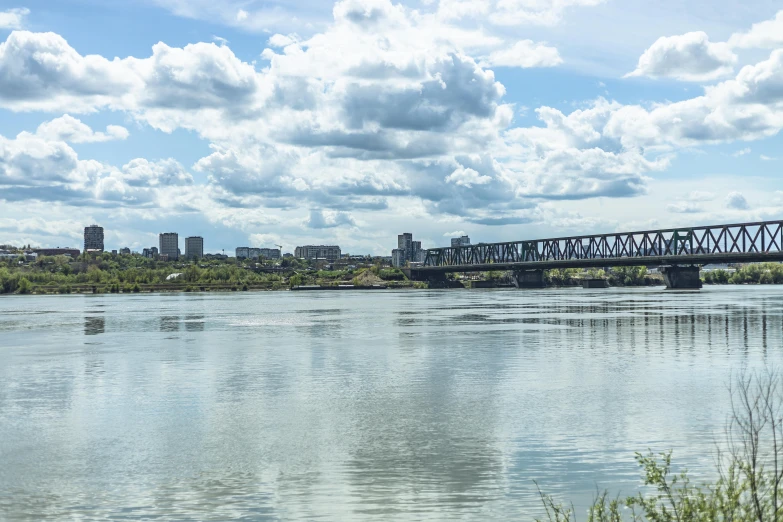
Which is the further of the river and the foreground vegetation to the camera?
the river

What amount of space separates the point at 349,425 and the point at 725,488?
1207 centimetres

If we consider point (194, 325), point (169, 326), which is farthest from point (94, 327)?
point (194, 325)

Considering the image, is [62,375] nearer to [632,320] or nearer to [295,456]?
[295,456]

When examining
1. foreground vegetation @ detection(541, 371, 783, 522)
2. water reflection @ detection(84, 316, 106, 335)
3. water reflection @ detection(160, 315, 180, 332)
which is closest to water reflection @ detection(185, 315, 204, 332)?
water reflection @ detection(160, 315, 180, 332)

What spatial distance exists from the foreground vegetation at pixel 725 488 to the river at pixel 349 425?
0.62 metres

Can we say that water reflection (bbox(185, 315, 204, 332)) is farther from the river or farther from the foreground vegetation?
the foreground vegetation

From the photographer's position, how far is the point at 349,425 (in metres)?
24.2

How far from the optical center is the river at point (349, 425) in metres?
16.4

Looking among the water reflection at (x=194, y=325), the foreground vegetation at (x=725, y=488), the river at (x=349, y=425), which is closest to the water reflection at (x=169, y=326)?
the water reflection at (x=194, y=325)

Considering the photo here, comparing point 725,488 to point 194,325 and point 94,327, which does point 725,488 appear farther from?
point 94,327

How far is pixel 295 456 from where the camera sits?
789 inches

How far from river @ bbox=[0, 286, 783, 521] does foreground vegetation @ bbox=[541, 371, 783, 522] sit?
0.62 m

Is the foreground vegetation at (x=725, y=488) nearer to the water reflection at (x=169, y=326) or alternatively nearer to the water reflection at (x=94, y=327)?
the water reflection at (x=169, y=326)

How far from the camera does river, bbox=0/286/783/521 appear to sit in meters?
16.4
